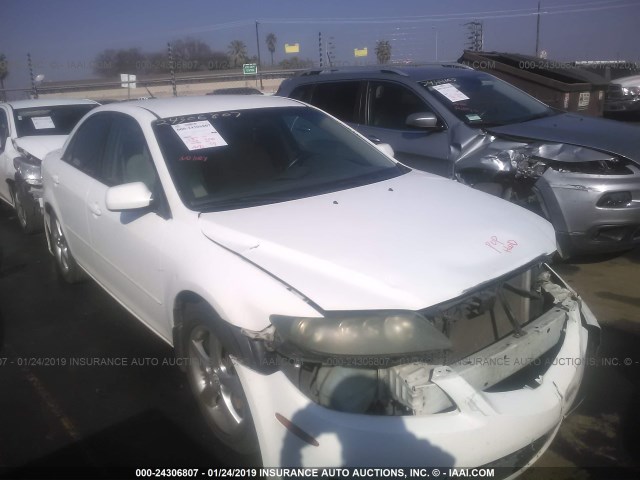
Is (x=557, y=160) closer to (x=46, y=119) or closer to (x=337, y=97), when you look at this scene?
(x=337, y=97)

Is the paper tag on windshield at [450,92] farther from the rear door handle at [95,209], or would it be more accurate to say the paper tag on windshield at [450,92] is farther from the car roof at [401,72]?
the rear door handle at [95,209]

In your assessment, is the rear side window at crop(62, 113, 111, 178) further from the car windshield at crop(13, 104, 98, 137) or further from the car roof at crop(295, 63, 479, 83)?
the car windshield at crop(13, 104, 98, 137)

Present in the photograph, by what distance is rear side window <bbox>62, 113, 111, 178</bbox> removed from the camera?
3900mm

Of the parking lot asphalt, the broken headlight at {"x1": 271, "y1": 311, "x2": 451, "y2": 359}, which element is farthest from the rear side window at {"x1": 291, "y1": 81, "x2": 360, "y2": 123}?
the broken headlight at {"x1": 271, "y1": 311, "x2": 451, "y2": 359}

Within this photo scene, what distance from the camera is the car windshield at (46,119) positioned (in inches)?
279

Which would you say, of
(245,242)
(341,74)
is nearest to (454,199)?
(245,242)

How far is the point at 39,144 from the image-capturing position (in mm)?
6469

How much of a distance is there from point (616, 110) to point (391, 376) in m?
14.0

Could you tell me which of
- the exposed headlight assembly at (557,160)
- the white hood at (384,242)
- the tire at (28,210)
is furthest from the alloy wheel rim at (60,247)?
the exposed headlight assembly at (557,160)

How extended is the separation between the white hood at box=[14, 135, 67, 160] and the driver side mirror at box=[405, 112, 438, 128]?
3.99 metres

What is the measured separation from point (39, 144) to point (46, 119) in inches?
39.5

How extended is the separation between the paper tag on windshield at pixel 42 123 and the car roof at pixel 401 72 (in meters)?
3.55

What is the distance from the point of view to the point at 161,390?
3242 mm

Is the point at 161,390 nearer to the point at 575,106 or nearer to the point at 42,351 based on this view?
the point at 42,351
